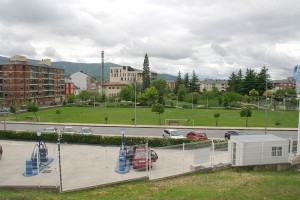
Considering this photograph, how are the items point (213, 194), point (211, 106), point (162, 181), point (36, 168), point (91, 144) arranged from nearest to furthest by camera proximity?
Answer: point (213, 194)
point (162, 181)
point (36, 168)
point (91, 144)
point (211, 106)

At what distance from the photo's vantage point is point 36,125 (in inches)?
1795

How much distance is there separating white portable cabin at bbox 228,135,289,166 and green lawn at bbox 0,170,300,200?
151cm

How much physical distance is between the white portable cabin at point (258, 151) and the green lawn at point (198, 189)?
1.51 m

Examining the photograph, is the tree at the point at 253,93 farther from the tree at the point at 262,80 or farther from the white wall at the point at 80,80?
the white wall at the point at 80,80

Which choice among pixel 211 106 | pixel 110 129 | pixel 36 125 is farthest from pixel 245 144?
pixel 211 106

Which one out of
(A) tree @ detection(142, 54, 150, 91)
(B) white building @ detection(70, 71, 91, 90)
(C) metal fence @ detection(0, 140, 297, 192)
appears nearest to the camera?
(C) metal fence @ detection(0, 140, 297, 192)

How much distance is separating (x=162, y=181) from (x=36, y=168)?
8736mm

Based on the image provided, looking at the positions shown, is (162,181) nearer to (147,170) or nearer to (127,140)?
(147,170)

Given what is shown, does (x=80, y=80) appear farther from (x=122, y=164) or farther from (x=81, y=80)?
(x=122, y=164)

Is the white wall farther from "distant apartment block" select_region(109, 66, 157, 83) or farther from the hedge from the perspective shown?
the hedge

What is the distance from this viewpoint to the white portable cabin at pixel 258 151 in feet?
61.7

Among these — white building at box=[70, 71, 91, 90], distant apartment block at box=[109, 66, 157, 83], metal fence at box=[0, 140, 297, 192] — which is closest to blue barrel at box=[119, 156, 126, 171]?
metal fence at box=[0, 140, 297, 192]

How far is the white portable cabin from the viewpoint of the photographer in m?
18.8

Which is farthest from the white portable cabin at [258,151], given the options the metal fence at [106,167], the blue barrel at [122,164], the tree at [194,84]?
the tree at [194,84]
